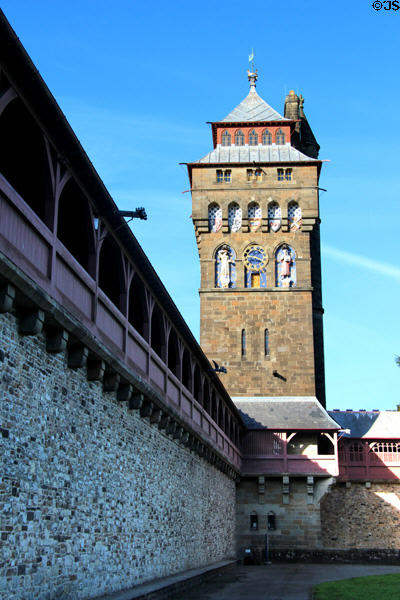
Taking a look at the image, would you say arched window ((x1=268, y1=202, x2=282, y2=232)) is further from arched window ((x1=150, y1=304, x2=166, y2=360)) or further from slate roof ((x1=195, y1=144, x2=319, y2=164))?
arched window ((x1=150, y1=304, x2=166, y2=360))

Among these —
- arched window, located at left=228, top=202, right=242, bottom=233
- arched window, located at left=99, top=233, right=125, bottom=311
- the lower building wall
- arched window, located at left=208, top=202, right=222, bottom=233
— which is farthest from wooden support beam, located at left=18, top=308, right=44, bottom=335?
arched window, located at left=228, top=202, right=242, bottom=233

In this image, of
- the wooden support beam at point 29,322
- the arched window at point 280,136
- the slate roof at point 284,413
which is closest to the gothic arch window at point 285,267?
the slate roof at point 284,413

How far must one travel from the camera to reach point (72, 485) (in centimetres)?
1095

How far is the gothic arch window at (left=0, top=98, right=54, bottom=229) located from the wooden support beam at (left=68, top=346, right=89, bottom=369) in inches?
76.2

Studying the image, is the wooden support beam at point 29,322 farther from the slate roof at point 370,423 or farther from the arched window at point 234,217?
→ the arched window at point 234,217

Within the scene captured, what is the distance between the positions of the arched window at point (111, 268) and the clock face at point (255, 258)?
20.6 m

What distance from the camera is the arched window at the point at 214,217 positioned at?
3912 cm

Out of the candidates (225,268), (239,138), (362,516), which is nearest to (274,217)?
(225,268)

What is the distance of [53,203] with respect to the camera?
10.3 meters

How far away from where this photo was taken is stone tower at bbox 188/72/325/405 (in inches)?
1453

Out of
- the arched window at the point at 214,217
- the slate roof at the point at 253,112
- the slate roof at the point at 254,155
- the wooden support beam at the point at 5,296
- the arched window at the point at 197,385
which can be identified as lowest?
the wooden support beam at the point at 5,296

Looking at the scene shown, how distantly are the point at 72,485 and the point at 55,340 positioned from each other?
7.25 ft

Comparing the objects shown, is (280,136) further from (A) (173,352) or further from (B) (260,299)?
(A) (173,352)

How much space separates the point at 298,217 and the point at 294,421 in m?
10.9
